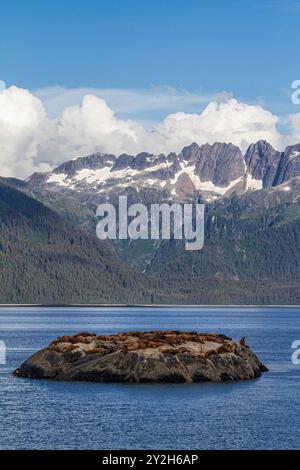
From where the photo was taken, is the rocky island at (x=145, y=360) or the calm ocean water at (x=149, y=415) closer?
the calm ocean water at (x=149, y=415)

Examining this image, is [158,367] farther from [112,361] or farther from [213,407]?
[213,407]

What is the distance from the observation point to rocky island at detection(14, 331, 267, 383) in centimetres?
11881

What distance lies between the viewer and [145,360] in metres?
119

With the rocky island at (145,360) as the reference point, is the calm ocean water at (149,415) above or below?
below

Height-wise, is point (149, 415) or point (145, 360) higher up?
point (145, 360)

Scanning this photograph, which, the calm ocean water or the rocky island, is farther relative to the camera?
the rocky island

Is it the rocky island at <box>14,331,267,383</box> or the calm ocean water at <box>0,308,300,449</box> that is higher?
the rocky island at <box>14,331,267,383</box>

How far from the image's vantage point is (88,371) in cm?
12238

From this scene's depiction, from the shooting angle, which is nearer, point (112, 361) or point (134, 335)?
point (112, 361)

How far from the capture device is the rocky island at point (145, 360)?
4678 inches

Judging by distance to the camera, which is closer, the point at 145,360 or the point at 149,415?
the point at 149,415
